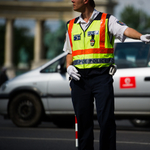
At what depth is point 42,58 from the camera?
58.3 metres

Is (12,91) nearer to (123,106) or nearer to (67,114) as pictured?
(67,114)

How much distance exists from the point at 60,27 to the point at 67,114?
158 ft

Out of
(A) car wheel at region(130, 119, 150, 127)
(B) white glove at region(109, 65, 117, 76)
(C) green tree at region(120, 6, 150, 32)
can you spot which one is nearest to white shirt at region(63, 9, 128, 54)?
(B) white glove at region(109, 65, 117, 76)

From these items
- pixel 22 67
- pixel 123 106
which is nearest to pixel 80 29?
pixel 123 106

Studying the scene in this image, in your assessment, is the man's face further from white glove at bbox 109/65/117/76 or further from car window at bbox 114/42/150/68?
car window at bbox 114/42/150/68

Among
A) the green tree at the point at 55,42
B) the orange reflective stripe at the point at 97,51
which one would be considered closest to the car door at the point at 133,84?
the orange reflective stripe at the point at 97,51

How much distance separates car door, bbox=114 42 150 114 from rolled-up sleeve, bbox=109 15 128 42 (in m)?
4.17

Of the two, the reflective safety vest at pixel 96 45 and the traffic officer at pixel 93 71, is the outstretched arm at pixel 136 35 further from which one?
the reflective safety vest at pixel 96 45

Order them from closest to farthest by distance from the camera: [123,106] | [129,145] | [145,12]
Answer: [129,145]
[123,106]
[145,12]

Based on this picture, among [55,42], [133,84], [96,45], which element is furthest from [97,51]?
[55,42]

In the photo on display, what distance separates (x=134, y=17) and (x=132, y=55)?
79.4 m

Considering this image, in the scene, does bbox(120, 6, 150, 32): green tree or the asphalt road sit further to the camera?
bbox(120, 6, 150, 32): green tree

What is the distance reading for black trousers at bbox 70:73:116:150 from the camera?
161 inches

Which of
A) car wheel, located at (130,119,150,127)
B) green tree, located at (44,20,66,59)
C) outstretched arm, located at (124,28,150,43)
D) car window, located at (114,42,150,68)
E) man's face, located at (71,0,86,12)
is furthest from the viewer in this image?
green tree, located at (44,20,66,59)
